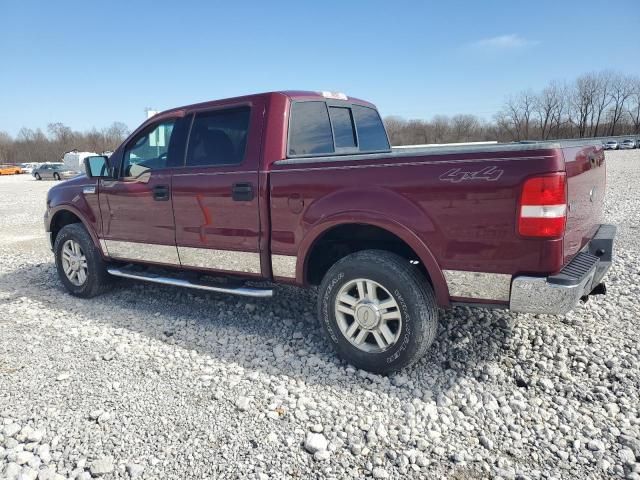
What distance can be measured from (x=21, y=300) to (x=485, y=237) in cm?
510

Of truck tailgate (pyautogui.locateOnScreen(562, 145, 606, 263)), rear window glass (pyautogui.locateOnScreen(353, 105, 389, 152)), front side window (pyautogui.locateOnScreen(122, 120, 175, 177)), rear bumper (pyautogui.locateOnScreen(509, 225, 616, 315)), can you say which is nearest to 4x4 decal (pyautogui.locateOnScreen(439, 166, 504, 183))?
truck tailgate (pyautogui.locateOnScreen(562, 145, 606, 263))

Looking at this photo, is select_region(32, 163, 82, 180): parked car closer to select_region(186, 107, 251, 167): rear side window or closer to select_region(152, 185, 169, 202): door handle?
select_region(152, 185, 169, 202): door handle

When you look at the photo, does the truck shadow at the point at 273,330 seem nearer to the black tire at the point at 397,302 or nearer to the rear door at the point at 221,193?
the black tire at the point at 397,302

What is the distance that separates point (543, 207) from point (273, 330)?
2.49 metres

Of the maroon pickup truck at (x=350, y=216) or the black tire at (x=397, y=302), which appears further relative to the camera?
the black tire at (x=397, y=302)

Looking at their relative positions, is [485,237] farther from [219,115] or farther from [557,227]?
[219,115]

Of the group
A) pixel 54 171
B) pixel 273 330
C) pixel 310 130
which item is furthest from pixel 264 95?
pixel 54 171

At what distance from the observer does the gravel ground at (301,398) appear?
243 cm

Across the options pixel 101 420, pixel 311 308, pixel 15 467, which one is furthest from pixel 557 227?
pixel 15 467

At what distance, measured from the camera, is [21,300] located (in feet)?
17.3

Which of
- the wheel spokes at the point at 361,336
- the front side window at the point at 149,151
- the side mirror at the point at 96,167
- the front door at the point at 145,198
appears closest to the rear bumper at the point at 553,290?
the wheel spokes at the point at 361,336

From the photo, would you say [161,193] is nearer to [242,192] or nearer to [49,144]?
[242,192]

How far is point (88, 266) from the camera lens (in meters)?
5.13

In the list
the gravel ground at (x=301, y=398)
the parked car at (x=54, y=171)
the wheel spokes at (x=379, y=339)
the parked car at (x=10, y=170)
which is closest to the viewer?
the gravel ground at (x=301, y=398)
